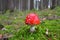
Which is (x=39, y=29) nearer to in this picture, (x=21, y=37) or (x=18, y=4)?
(x=21, y=37)

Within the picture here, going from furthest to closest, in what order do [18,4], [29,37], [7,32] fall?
1. [18,4]
2. [7,32]
3. [29,37]

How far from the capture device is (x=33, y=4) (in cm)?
832

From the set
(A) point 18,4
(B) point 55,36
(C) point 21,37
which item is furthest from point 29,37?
(A) point 18,4

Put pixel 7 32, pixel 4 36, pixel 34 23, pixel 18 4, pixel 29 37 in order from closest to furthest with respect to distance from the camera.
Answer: pixel 34 23 < pixel 29 37 < pixel 4 36 < pixel 7 32 < pixel 18 4

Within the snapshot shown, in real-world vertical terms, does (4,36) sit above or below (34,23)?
below

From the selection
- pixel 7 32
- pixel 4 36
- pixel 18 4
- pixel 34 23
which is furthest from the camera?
pixel 18 4

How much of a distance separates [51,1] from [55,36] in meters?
5.24

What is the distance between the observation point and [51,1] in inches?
329

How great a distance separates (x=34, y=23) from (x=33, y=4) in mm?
5459

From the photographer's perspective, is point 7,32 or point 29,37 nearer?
point 29,37

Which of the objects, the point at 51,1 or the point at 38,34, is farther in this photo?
the point at 51,1

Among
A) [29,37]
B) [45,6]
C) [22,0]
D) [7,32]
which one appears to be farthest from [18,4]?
[29,37]

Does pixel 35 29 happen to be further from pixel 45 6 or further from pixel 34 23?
pixel 45 6

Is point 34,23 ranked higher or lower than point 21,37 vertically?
higher
